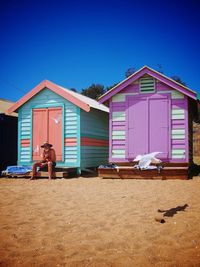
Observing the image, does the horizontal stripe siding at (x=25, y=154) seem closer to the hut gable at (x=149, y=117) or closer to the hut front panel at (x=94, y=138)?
the hut front panel at (x=94, y=138)

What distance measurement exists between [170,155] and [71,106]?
16.1 ft

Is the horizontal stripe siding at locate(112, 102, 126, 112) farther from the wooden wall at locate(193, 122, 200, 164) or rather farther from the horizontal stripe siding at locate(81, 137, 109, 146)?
the wooden wall at locate(193, 122, 200, 164)

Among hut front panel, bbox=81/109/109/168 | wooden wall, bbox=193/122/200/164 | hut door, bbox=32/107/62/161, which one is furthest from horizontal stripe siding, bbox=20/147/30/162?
wooden wall, bbox=193/122/200/164

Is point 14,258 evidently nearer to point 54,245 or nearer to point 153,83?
point 54,245

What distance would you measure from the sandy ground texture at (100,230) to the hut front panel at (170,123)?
3972mm

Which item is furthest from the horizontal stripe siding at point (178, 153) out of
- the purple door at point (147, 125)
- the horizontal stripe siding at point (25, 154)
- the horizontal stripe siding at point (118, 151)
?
the horizontal stripe siding at point (25, 154)

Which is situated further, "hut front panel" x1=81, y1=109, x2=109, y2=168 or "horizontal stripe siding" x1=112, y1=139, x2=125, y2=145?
"hut front panel" x1=81, y1=109, x2=109, y2=168

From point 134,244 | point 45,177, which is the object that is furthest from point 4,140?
point 134,244

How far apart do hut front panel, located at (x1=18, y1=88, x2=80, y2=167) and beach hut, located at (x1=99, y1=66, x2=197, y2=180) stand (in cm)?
167

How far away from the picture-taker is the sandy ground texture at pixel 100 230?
315 cm

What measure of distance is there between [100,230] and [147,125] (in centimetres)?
750

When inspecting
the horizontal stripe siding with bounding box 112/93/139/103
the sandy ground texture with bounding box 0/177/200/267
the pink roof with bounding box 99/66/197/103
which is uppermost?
the pink roof with bounding box 99/66/197/103

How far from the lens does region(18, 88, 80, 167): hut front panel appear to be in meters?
12.3

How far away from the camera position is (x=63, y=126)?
12461 mm
